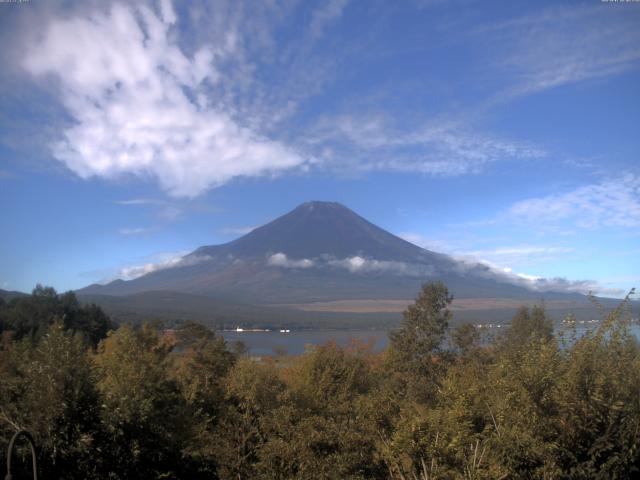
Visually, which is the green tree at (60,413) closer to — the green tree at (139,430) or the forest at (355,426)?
the forest at (355,426)

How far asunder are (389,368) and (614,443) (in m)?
24.9

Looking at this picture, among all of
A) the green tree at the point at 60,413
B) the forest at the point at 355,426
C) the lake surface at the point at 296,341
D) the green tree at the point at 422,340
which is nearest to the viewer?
the forest at the point at 355,426

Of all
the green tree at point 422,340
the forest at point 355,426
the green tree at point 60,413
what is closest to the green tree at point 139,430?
the forest at point 355,426

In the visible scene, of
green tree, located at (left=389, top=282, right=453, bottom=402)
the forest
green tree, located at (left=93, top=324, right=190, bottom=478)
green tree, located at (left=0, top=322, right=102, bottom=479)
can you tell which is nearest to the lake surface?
green tree, located at (left=389, top=282, right=453, bottom=402)

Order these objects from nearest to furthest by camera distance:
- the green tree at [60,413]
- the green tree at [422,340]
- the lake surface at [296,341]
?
the green tree at [60,413] < the green tree at [422,340] < the lake surface at [296,341]

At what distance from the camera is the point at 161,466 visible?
11.8 m

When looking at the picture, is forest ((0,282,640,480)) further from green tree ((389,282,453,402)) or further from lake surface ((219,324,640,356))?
green tree ((389,282,453,402))

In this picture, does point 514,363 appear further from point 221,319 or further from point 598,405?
point 221,319

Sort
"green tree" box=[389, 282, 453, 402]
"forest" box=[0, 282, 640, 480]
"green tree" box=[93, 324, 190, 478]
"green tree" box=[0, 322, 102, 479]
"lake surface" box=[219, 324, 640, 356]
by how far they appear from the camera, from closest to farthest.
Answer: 1. "forest" box=[0, 282, 640, 480]
2. "green tree" box=[0, 322, 102, 479]
3. "green tree" box=[93, 324, 190, 478]
4. "green tree" box=[389, 282, 453, 402]
5. "lake surface" box=[219, 324, 640, 356]

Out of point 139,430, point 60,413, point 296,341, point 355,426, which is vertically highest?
point 60,413

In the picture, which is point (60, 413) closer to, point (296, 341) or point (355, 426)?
point (355, 426)

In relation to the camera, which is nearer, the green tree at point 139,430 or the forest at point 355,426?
the forest at point 355,426

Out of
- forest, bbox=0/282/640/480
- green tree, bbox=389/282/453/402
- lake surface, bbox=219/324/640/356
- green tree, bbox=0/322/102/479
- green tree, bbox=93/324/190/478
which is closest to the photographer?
forest, bbox=0/282/640/480

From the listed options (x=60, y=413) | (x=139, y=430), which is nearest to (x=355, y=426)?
(x=139, y=430)
